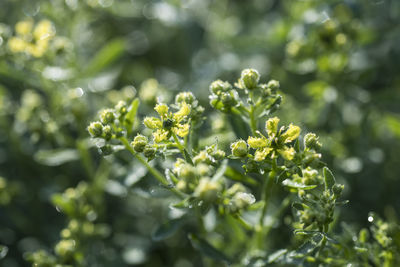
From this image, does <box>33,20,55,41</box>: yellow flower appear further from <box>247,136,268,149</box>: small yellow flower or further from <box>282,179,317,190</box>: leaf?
<box>282,179,317,190</box>: leaf

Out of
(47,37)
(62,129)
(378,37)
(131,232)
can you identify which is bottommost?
(131,232)

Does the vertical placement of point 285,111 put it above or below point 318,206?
below

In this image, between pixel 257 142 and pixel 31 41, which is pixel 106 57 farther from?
pixel 257 142

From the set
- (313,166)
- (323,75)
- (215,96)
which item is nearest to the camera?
(313,166)

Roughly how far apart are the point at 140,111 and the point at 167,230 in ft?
2.88

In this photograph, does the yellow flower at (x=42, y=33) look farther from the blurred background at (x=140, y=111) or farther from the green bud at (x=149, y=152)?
the green bud at (x=149, y=152)

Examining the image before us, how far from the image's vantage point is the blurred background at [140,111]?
279cm

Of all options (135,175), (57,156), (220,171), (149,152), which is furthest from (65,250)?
(220,171)

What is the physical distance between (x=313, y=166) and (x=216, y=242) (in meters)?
1.06

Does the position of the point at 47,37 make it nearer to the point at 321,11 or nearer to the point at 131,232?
the point at 131,232

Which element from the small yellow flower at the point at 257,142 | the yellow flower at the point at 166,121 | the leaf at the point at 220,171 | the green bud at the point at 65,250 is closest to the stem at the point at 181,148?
the yellow flower at the point at 166,121

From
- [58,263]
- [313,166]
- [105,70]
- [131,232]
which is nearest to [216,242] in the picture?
[131,232]

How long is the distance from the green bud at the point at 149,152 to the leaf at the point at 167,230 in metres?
0.49

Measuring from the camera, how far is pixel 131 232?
3.08m
